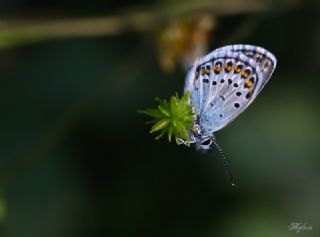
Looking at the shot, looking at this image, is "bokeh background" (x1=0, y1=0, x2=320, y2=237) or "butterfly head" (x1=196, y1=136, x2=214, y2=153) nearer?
"butterfly head" (x1=196, y1=136, x2=214, y2=153)

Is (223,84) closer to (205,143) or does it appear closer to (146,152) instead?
(205,143)

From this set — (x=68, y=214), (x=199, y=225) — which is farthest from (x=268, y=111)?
(x=68, y=214)

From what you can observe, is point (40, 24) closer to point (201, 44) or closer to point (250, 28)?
point (201, 44)

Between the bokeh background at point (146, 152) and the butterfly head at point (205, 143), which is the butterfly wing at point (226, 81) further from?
the bokeh background at point (146, 152)

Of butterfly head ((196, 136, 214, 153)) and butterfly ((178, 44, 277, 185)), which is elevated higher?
butterfly ((178, 44, 277, 185))

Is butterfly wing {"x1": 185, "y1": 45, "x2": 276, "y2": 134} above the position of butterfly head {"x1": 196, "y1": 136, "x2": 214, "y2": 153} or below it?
above

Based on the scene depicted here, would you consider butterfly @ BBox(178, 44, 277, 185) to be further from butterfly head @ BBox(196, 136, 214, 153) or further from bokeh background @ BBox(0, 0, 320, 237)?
bokeh background @ BBox(0, 0, 320, 237)

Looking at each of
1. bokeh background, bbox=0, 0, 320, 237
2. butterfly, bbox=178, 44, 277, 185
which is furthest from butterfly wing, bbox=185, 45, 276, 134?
bokeh background, bbox=0, 0, 320, 237

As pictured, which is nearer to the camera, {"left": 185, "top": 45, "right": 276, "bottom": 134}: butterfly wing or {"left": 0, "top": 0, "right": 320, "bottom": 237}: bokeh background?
{"left": 185, "top": 45, "right": 276, "bottom": 134}: butterfly wing
